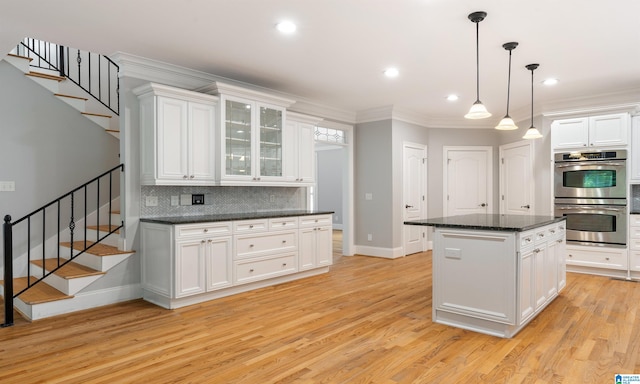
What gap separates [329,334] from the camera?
3283 mm

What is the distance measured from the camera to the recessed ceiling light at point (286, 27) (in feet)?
11.2

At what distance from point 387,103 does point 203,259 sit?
398 centimetres

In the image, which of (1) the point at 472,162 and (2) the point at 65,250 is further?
(1) the point at 472,162

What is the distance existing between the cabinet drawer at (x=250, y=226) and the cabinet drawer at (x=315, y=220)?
63 centimetres

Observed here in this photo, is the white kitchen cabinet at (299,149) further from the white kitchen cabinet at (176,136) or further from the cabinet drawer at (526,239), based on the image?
the cabinet drawer at (526,239)

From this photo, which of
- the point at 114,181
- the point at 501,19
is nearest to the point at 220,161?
the point at 114,181

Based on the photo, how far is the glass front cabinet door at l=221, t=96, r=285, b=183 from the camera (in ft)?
15.2

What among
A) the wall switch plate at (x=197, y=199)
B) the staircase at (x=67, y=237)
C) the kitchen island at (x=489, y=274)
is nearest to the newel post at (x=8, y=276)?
the staircase at (x=67, y=237)

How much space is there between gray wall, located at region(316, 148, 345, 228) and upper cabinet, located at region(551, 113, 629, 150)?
6.24 metres

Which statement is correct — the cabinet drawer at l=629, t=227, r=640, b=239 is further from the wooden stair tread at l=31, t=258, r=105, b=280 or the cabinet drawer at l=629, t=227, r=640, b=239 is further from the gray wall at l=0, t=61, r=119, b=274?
the gray wall at l=0, t=61, r=119, b=274

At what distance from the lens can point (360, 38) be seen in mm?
3783

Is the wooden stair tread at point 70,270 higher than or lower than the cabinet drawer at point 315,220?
lower

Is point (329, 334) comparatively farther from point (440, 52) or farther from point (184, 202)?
point (440, 52)

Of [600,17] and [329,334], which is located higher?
[600,17]
